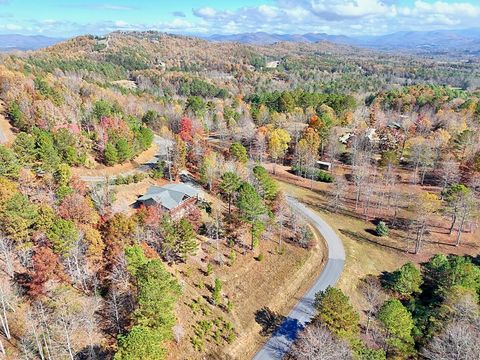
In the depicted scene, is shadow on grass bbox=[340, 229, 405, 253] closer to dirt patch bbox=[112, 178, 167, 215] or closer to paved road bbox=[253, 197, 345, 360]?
paved road bbox=[253, 197, 345, 360]

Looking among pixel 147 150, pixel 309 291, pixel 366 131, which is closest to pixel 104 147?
pixel 147 150

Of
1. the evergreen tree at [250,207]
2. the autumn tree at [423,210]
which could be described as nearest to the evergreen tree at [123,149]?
the evergreen tree at [250,207]

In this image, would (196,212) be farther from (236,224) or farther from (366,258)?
(366,258)

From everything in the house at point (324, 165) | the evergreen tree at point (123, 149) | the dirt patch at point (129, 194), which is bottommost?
the house at point (324, 165)

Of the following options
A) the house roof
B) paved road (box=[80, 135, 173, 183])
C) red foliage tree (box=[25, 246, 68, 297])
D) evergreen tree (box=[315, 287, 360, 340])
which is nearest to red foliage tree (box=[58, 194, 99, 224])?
red foliage tree (box=[25, 246, 68, 297])

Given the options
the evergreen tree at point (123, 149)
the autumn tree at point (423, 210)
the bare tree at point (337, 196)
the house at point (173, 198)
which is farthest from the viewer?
the evergreen tree at point (123, 149)

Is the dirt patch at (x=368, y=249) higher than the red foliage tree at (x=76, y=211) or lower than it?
lower

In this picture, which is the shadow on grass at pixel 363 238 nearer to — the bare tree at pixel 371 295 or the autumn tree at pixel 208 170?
the bare tree at pixel 371 295
